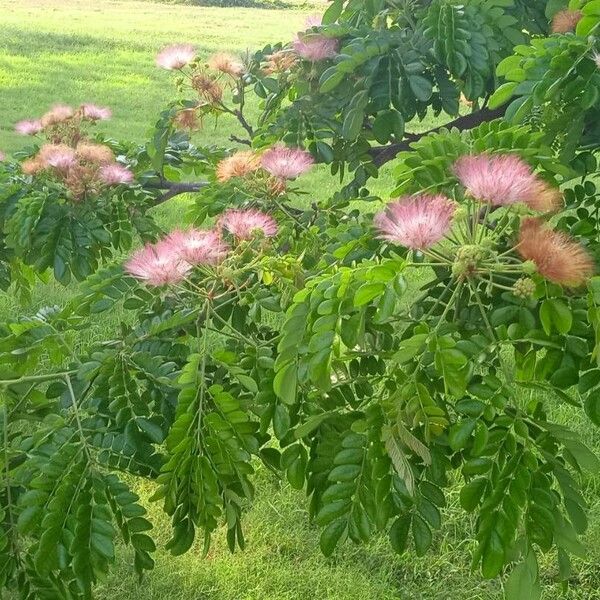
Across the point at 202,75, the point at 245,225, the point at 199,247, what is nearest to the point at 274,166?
the point at 245,225

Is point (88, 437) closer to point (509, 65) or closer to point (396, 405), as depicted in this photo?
point (396, 405)

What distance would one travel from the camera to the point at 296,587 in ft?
9.00

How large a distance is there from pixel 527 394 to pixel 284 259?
2622 millimetres

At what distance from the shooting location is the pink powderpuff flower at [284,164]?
4.75 feet

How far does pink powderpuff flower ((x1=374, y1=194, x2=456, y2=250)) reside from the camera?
0.97m

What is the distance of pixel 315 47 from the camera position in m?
1.84

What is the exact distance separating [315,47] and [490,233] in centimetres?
98

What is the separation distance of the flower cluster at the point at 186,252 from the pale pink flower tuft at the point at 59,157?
71 centimetres

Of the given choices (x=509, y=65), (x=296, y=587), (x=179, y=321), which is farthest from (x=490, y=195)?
(x=296, y=587)

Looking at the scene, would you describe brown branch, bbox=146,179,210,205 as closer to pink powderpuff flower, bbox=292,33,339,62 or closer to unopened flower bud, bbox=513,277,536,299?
pink powderpuff flower, bbox=292,33,339,62

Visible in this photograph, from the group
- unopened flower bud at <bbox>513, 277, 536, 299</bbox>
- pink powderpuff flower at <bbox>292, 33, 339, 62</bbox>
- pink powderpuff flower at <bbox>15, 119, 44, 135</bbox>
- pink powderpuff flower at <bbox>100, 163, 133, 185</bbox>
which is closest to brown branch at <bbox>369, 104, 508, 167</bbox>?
pink powderpuff flower at <bbox>292, 33, 339, 62</bbox>

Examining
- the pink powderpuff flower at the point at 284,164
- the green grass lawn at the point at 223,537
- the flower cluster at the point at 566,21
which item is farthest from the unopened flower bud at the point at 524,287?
the green grass lawn at the point at 223,537

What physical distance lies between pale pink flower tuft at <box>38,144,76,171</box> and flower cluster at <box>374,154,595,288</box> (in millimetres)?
1055

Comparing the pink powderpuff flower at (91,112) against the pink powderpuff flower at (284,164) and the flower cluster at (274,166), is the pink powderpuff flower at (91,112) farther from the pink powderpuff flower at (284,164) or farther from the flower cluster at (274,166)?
the pink powderpuff flower at (284,164)
